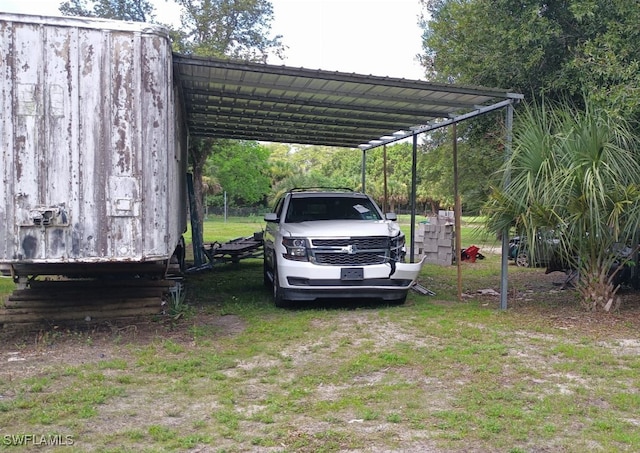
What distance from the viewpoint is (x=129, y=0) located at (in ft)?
66.1

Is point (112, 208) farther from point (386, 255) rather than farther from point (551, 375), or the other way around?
point (551, 375)

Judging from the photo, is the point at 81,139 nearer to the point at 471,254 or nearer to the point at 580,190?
the point at 580,190

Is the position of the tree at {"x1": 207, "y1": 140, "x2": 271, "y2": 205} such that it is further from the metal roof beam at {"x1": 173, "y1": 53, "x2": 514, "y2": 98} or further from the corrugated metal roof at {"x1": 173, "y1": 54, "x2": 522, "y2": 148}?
the metal roof beam at {"x1": 173, "y1": 53, "x2": 514, "y2": 98}

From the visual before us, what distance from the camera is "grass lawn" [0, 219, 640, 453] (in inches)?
155

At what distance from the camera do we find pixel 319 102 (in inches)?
380

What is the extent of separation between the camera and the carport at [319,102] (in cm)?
784

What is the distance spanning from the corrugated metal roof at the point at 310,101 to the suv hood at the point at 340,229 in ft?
6.50

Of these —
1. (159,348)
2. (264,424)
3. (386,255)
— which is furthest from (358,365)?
(386,255)

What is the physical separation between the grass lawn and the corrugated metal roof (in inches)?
125

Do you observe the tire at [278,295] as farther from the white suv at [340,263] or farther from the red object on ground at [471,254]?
the red object on ground at [471,254]

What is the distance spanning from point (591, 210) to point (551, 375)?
2728 millimetres

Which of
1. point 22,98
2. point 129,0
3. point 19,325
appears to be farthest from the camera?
point 129,0

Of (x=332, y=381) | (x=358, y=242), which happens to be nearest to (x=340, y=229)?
(x=358, y=242)

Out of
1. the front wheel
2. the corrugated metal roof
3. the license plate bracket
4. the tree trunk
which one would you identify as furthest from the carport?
the tree trunk
